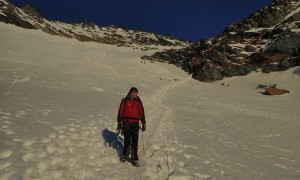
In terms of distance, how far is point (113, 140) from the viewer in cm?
1305

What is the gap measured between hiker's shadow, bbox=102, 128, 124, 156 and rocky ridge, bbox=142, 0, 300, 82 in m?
35.1

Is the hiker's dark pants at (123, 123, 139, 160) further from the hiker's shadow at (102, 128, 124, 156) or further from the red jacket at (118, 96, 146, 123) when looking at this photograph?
the hiker's shadow at (102, 128, 124, 156)

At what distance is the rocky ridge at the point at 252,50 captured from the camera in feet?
157

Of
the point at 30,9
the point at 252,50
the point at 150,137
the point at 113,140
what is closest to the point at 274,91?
the point at 252,50

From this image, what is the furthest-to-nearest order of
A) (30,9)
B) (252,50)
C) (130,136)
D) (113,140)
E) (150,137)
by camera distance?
(30,9), (252,50), (150,137), (113,140), (130,136)

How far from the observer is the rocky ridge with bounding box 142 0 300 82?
1881 inches

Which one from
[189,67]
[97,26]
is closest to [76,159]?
[189,67]

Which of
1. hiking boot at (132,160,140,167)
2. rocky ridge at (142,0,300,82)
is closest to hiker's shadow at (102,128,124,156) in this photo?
hiking boot at (132,160,140,167)

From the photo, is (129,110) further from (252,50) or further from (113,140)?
(252,50)

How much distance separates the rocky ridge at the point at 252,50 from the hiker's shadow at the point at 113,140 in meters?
35.1

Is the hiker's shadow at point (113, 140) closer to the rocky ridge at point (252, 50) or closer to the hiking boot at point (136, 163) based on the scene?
the hiking boot at point (136, 163)

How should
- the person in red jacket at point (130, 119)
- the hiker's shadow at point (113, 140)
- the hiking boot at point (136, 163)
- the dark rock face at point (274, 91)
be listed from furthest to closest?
1. the dark rock face at point (274, 91)
2. the hiker's shadow at point (113, 140)
3. the person in red jacket at point (130, 119)
4. the hiking boot at point (136, 163)

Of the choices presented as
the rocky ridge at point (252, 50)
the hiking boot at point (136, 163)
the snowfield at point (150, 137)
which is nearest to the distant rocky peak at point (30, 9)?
the rocky ridge at point (252, 50)

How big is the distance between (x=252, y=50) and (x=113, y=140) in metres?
47.0
